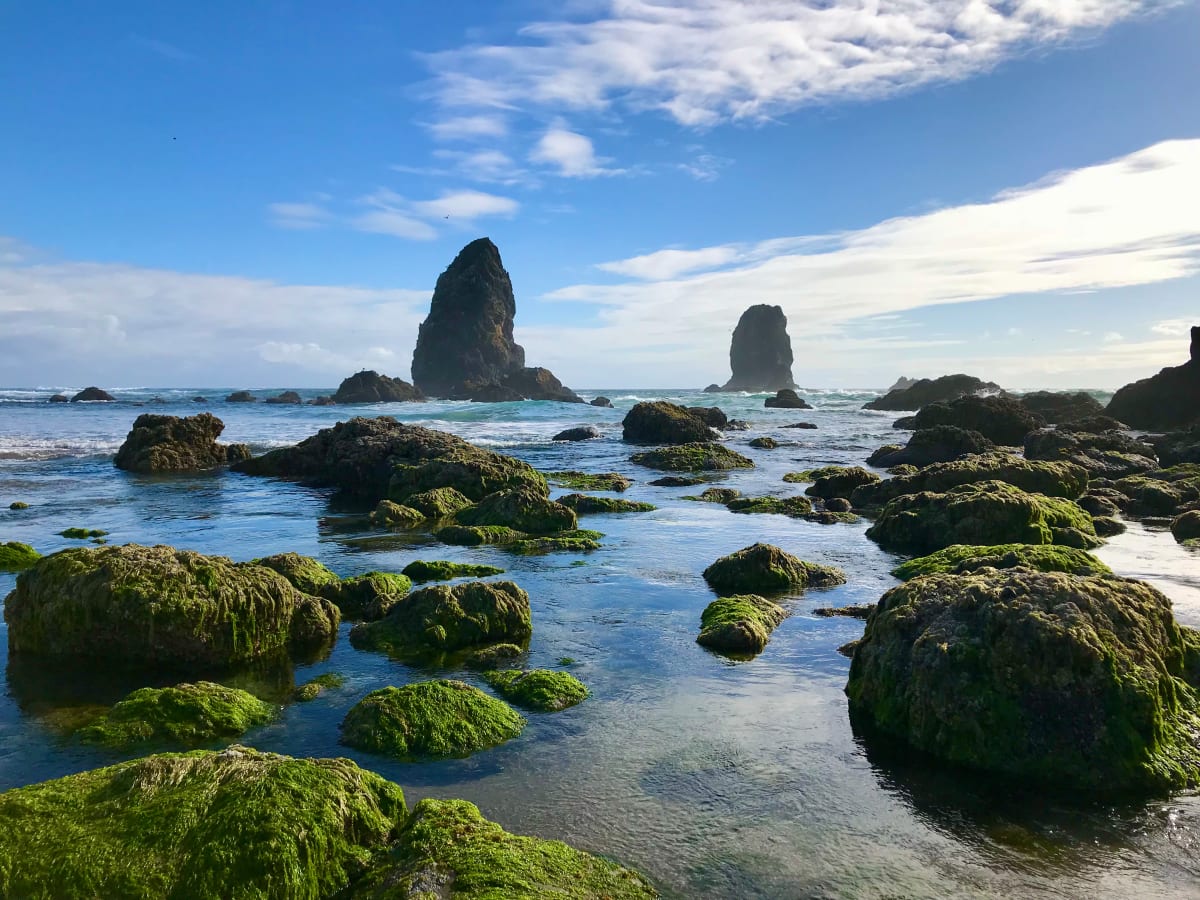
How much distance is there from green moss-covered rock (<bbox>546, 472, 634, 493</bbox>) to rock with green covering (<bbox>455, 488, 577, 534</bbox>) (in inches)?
283

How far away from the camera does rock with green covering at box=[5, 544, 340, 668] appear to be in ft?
29.6

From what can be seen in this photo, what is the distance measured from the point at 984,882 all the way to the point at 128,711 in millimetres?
7253

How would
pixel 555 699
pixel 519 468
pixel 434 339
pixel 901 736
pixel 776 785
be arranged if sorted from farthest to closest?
pixel 434 339 < pixel 519 468 < pixel 555 699 < pixel 901 736 < pixel 776 785

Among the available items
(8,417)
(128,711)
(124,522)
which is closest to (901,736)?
(128,711)

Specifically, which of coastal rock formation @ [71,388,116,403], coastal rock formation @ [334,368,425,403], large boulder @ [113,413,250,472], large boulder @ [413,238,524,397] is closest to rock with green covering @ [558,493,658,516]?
large boulder @ [113,413,250,472]

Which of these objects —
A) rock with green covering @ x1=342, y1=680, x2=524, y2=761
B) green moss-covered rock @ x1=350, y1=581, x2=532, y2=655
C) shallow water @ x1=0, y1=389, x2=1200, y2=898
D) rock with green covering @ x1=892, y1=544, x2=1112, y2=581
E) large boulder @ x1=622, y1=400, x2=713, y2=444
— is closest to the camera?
shallow water @ x1=0, y1=389, x2=1200, y2=898

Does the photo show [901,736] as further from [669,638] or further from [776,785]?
[669,638]

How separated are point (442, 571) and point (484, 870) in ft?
29.2

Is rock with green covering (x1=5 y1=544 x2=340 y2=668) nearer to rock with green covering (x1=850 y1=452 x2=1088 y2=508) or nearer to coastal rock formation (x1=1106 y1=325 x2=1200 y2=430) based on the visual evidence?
rock with green covering (x1=850 y1=452 x2=1088 y2=508)

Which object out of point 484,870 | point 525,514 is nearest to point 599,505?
point 525,514

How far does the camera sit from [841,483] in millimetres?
23750

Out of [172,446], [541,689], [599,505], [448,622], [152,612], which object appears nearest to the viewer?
[541,689]

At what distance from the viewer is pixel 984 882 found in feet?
16.8

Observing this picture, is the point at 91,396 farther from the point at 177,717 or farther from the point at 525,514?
the point at 177,717
